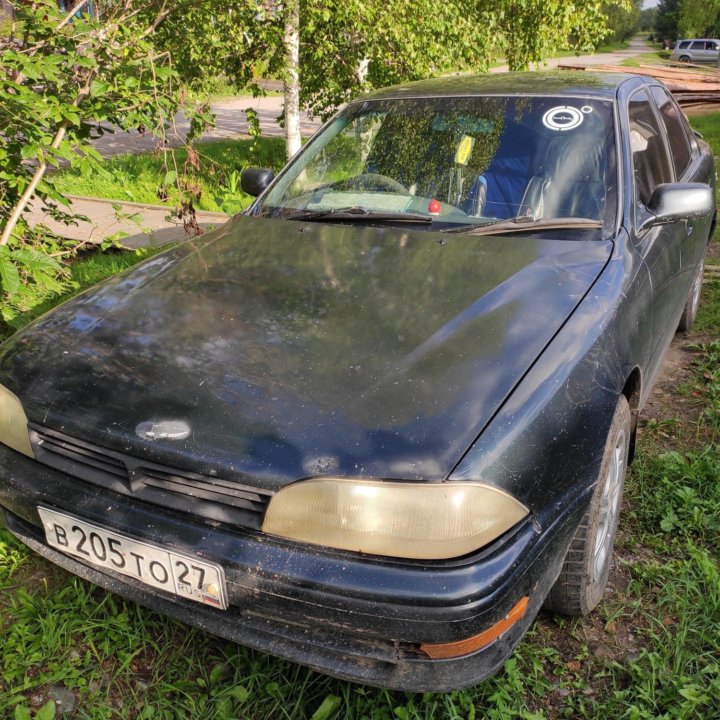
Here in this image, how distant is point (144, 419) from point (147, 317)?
525mm

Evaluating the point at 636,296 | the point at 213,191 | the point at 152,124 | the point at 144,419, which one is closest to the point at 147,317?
the point at 144,419

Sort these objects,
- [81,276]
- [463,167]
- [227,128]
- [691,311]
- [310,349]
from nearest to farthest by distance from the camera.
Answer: [310,349] → [463,167] → [691,311] → [81,276] → [227,128]

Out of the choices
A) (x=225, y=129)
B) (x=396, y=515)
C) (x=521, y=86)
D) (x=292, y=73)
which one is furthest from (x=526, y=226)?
(x=225, y=129)

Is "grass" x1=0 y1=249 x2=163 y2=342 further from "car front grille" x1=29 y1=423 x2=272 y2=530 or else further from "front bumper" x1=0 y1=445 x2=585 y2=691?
"front bumper" x1=0 y1=445 x2=585 y2=691

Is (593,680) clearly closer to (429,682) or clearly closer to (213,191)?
(429,682)

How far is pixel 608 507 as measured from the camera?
2184 mm

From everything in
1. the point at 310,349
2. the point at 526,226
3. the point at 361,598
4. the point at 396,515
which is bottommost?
the point at 361,598

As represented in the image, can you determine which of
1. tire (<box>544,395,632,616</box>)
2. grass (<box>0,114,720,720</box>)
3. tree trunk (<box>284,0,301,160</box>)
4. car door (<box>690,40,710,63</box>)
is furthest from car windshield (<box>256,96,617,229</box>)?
car door (<box>690,40,710,63</box>)

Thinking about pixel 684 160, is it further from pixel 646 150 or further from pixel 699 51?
pixel 699 51

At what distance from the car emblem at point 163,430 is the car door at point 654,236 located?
158 cm

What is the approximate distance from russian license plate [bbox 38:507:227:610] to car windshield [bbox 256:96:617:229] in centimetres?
150

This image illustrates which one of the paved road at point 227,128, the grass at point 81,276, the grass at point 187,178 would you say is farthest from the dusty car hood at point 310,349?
the paved road at point 227,128

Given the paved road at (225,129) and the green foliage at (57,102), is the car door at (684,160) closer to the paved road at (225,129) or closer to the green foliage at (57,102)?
the green foliage at (57,102)

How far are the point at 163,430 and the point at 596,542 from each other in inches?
50.4
